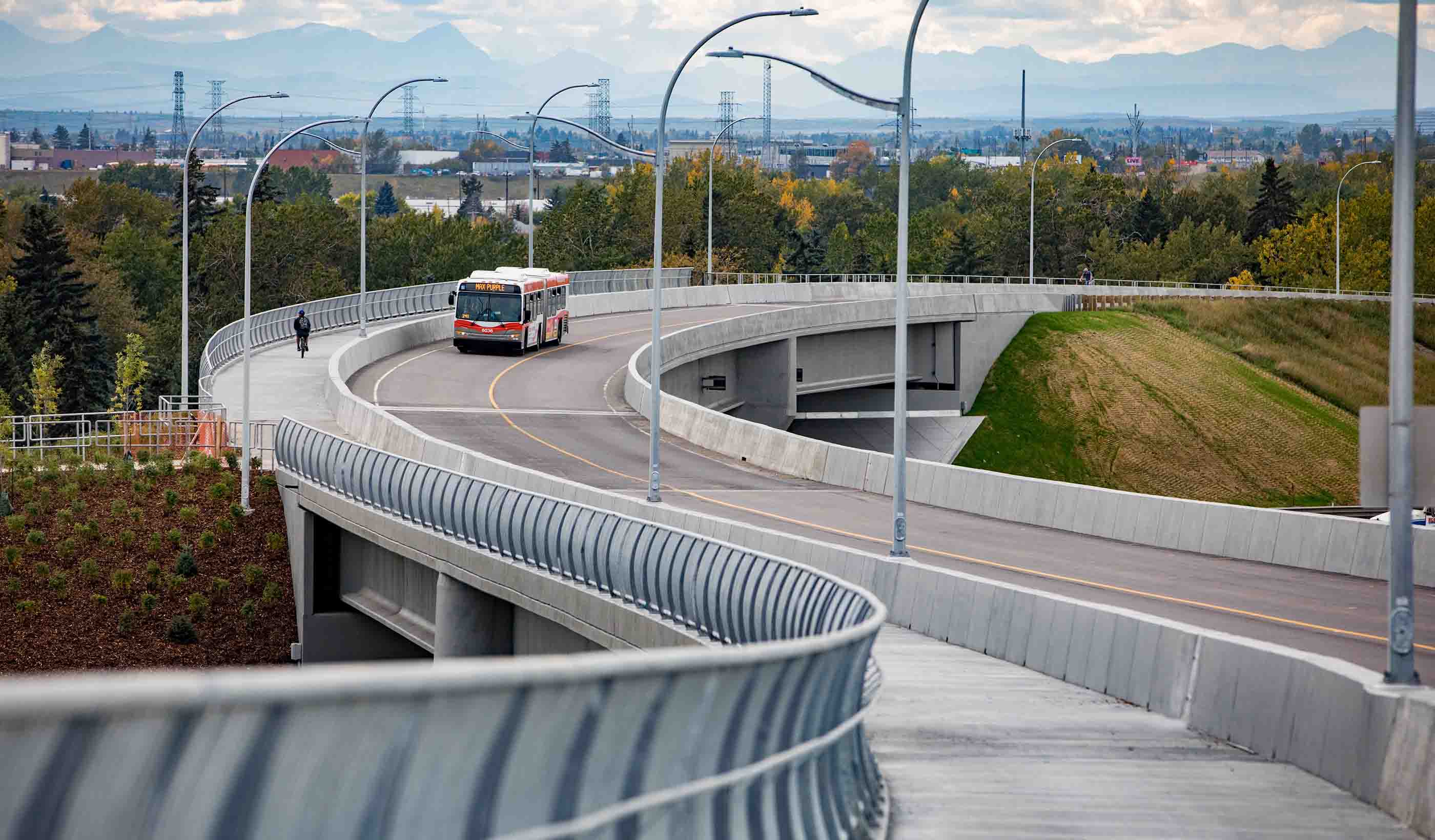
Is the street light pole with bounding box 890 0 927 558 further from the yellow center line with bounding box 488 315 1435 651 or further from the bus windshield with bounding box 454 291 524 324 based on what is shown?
the bus windshield with bounding box 454 291 524 324

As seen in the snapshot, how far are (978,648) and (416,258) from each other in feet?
424

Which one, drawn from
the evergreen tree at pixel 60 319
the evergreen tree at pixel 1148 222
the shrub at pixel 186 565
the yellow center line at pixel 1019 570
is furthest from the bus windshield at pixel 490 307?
the evergreen tree at pixel 1148 222

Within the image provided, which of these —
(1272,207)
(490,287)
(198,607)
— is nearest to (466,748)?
(198,607)

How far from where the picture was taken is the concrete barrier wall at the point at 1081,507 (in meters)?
25.1

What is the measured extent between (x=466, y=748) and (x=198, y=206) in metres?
122

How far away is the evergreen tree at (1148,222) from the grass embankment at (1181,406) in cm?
6172

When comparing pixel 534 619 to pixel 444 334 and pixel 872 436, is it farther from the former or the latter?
pixel 872 436

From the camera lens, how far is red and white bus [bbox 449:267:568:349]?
56.2 meters

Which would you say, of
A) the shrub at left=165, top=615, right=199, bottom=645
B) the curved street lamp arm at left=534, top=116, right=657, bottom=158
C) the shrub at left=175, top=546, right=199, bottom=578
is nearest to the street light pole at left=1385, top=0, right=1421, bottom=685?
the curved street lamp arm at left=534, top=116, right=657, bottom=158

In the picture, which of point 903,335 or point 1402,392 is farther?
point 903,335

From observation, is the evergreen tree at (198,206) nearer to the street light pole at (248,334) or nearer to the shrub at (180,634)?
the street light pole at (248,334)

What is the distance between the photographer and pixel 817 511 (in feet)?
105

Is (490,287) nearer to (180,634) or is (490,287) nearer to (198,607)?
(198,607)

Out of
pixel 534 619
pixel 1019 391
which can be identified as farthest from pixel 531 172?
pixel 534 619
